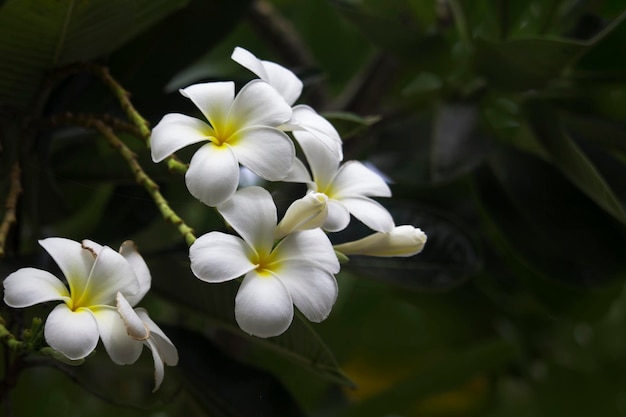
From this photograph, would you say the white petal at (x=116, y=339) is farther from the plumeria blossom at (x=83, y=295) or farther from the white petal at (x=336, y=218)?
the white petal at (x=336, y=218)

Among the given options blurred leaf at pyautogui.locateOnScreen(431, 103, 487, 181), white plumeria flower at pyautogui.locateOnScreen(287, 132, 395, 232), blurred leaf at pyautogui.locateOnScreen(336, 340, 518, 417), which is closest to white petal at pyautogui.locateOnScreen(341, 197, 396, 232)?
white plumeria flower at pyautogui.locateOnScreen(287, 132, 395, 232)

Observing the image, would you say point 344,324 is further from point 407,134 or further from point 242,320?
point 242,320

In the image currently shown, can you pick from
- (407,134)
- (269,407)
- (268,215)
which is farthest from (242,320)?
(407,134)

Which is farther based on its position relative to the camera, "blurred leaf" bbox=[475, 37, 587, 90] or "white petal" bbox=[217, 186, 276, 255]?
"blurred leaf" bbox=[475, 37, 587, 90]

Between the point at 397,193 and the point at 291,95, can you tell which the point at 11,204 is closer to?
the point at 291,95

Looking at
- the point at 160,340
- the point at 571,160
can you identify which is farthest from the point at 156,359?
the point at 571,160

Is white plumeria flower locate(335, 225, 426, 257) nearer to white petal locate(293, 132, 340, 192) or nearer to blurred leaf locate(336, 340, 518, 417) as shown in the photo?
white petal locate(293, 132, 340, 192)
